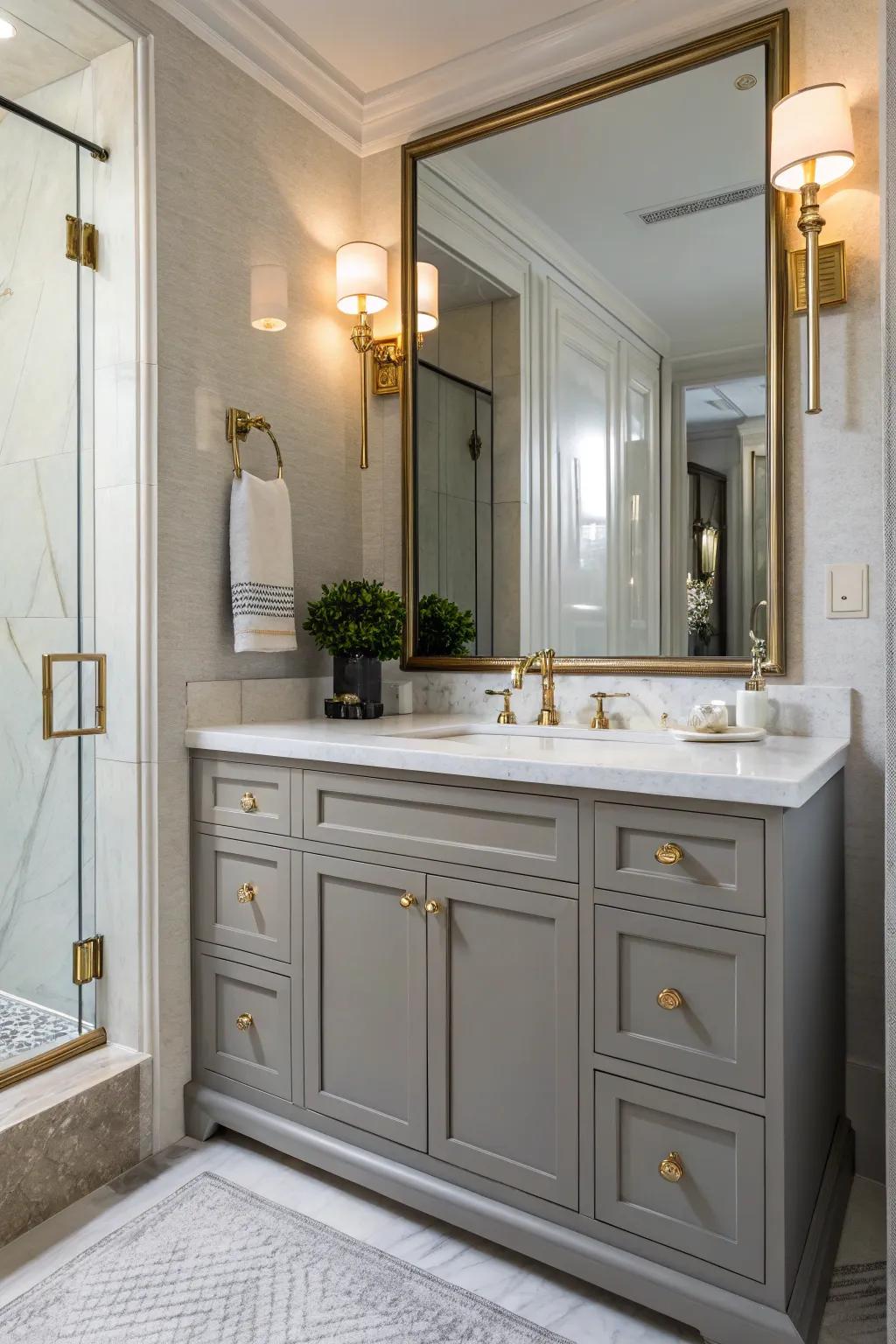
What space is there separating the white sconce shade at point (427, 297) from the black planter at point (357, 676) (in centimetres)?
92

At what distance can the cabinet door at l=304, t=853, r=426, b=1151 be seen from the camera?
159 cm

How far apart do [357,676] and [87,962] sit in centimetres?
88

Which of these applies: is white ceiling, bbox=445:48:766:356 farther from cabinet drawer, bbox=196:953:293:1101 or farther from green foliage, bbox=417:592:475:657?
cabinet drawer, bbox=196:953:293:1101

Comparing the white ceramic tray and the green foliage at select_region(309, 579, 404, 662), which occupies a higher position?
the green foliage at select_region(309, 579, 404, 662)

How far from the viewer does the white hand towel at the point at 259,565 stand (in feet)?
6.52

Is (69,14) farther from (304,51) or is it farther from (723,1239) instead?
(723,1239)

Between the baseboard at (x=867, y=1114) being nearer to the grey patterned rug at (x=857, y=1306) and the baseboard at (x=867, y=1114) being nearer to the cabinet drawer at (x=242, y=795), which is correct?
the grey patterned rug at (x=857, y=1306)

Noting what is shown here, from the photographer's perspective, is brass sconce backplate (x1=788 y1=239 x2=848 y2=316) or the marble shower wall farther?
the marble shower wall

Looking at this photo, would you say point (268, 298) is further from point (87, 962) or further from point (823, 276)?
point (87, 962)

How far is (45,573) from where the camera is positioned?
1957mm

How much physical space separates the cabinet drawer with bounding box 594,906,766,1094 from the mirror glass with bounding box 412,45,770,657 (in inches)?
30.6

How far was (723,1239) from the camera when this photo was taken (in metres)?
1.28

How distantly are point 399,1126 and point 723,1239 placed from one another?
1.96 feet

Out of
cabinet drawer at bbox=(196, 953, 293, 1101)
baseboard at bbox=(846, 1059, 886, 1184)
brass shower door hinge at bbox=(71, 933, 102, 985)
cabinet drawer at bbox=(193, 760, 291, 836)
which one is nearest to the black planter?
cabinet drawer at bbox=(193, 760, 291, 836)
